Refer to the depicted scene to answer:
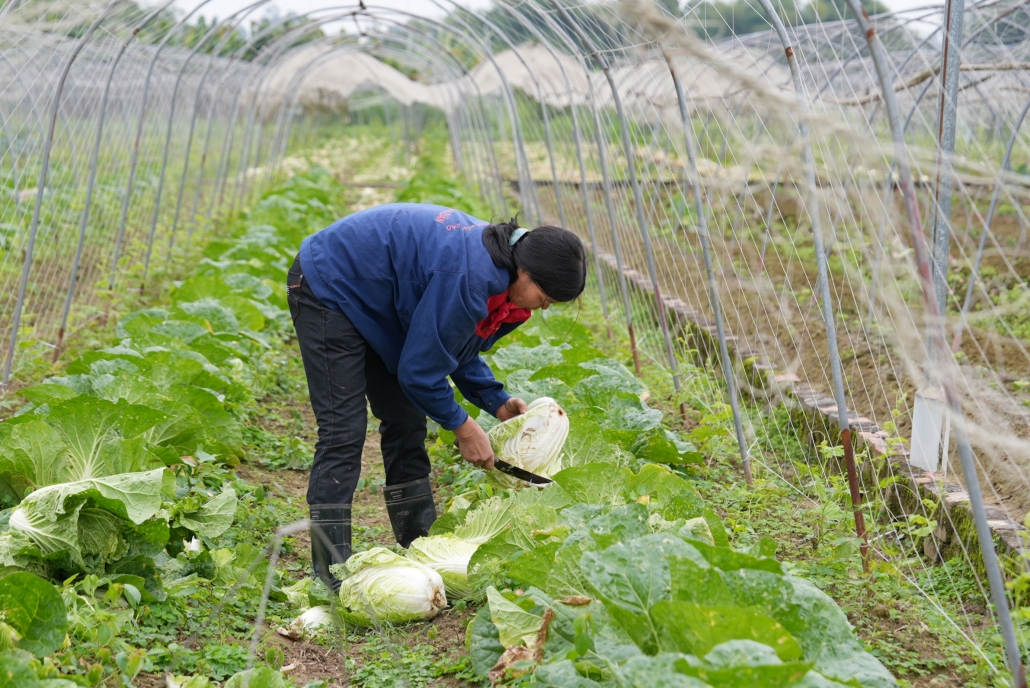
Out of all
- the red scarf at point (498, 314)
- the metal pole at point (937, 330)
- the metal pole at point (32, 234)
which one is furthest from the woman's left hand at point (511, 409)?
the metal pole at point (32, 234)

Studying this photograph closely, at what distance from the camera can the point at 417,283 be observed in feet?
10.2

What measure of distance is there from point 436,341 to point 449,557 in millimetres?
774

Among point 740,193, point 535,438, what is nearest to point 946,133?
point 535,438

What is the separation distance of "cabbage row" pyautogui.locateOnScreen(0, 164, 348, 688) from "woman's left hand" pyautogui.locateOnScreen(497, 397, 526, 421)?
1053 millimetres

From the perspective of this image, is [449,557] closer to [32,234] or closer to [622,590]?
[622,590]

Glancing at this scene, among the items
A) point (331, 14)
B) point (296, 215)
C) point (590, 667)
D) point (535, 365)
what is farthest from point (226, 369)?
point (331, 14)

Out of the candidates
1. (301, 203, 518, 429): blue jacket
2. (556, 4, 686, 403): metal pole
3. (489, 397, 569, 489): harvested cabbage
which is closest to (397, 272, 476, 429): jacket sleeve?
(301, 203, 518, 429): blue jacket

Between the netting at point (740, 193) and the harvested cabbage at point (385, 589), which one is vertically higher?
the netting at point (740, 193)

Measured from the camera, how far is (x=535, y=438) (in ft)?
11.0

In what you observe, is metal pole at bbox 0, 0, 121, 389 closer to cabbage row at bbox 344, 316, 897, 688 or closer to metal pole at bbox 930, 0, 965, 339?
cabbage row at bbox 344, 316, 897, 688

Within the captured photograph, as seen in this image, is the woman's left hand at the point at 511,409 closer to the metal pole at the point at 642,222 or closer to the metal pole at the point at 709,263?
the metal pole at the point at 709,263

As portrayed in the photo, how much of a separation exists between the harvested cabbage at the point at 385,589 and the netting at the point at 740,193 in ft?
4.99

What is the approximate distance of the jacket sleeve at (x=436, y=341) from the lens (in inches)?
115

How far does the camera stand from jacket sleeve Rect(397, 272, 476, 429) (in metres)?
2.93
